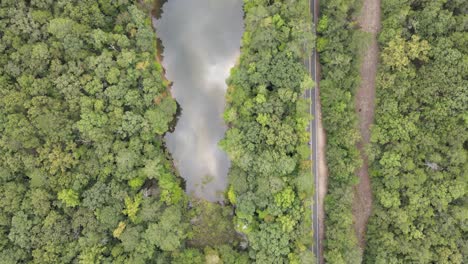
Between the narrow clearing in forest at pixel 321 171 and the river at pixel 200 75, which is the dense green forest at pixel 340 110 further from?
the river at pixel 200 75

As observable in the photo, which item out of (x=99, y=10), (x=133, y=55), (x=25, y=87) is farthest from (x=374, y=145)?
(x=25, y=87)

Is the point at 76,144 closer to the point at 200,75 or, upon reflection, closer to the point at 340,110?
the point at 200,75

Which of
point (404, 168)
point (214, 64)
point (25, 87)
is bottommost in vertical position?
point (404, 168)

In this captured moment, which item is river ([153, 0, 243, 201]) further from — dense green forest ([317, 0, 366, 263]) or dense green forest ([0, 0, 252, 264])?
dense green forest ([317, 0, 366, 263])

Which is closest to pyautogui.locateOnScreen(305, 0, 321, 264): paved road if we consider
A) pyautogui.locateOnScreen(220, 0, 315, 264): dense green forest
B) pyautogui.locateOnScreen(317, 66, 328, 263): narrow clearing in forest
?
pyautogui.locateOnScreen(317, 66, 328, 263): narrow clearing in forest

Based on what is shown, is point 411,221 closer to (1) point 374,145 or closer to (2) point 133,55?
(1) point 374,145

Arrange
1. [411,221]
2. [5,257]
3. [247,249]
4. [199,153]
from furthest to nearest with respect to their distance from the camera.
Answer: [199,153]
[247,249]
[411,221]
[5,257]

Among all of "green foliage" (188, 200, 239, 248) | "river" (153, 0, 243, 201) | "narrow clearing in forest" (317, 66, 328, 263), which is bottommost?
"green foliage" (188, 200, 239, 248)

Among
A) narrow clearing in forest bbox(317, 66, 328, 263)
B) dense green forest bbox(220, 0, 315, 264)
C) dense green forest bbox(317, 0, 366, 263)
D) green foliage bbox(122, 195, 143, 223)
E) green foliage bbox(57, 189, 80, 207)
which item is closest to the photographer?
green foliage bbox(57, 189, 80, 207)
